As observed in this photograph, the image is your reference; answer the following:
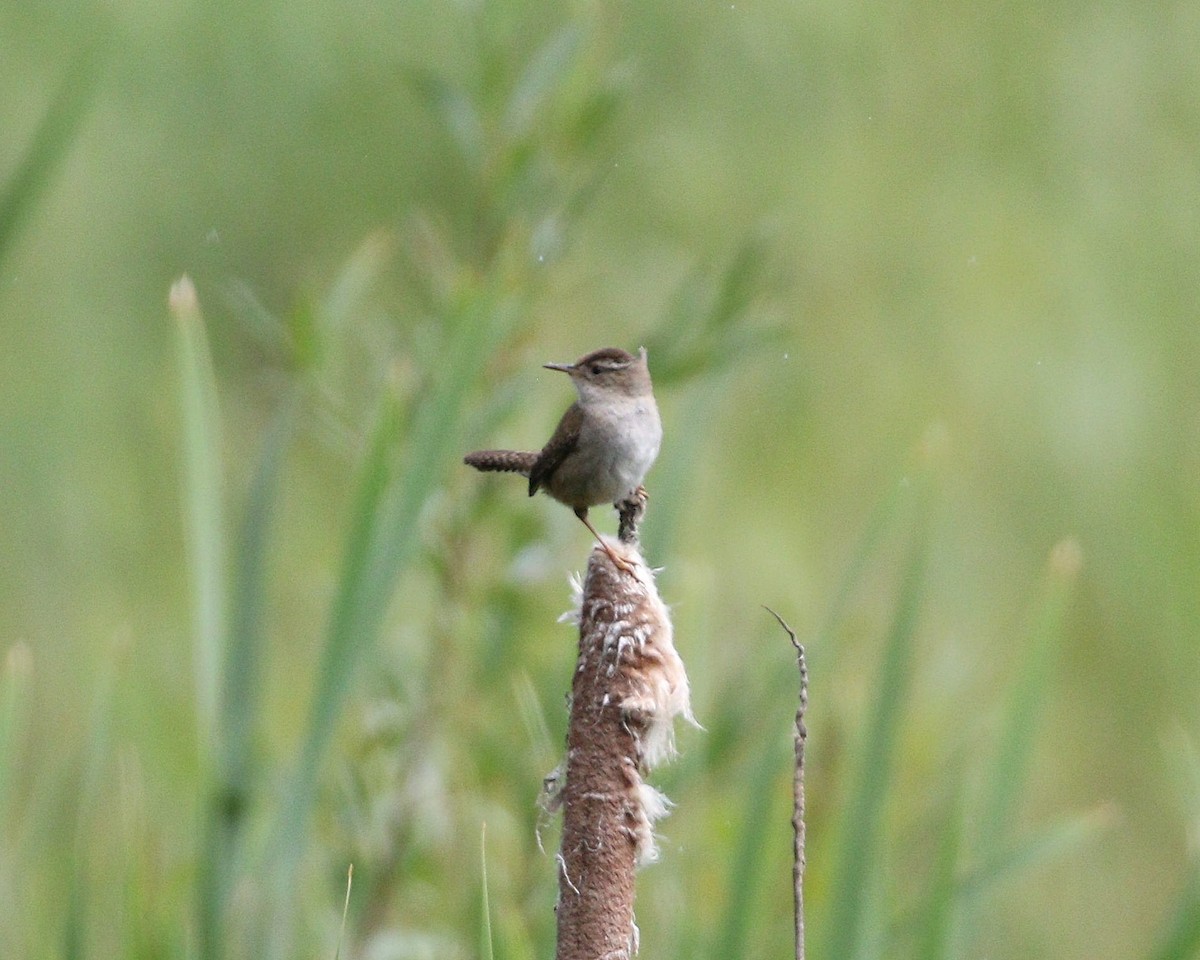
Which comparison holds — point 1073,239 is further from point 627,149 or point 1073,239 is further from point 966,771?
point 966,771

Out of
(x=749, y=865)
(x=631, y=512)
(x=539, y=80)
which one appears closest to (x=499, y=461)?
(x=631, y=512)

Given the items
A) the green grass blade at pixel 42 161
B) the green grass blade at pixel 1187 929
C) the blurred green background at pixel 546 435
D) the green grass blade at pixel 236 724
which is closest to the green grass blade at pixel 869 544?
the blurred green background at pixel 546 435

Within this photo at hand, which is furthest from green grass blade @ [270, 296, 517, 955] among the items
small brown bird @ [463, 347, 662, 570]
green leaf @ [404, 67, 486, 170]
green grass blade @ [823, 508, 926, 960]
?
green leaf @ [404, 67, 486, 170]

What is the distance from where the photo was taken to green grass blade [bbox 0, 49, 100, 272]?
1129 millimetres

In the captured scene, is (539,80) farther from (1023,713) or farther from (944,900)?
(944,900)

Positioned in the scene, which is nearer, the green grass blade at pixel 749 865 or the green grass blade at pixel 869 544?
the green grass blade at pixel 749 865

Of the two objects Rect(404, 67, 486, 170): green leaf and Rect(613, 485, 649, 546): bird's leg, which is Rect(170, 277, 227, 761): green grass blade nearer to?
Rect(613, 485, 649, 546): bird's leg

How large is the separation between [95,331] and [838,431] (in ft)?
6.56

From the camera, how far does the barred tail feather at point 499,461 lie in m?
1.59

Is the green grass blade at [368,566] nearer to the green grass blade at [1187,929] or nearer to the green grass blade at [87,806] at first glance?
the green grass blade at [87,806]

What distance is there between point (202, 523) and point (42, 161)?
32 cm

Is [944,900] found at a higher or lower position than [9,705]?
lower

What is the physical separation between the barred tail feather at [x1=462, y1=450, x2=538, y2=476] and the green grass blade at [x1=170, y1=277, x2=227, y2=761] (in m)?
0.31

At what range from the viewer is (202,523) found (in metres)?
1.30
